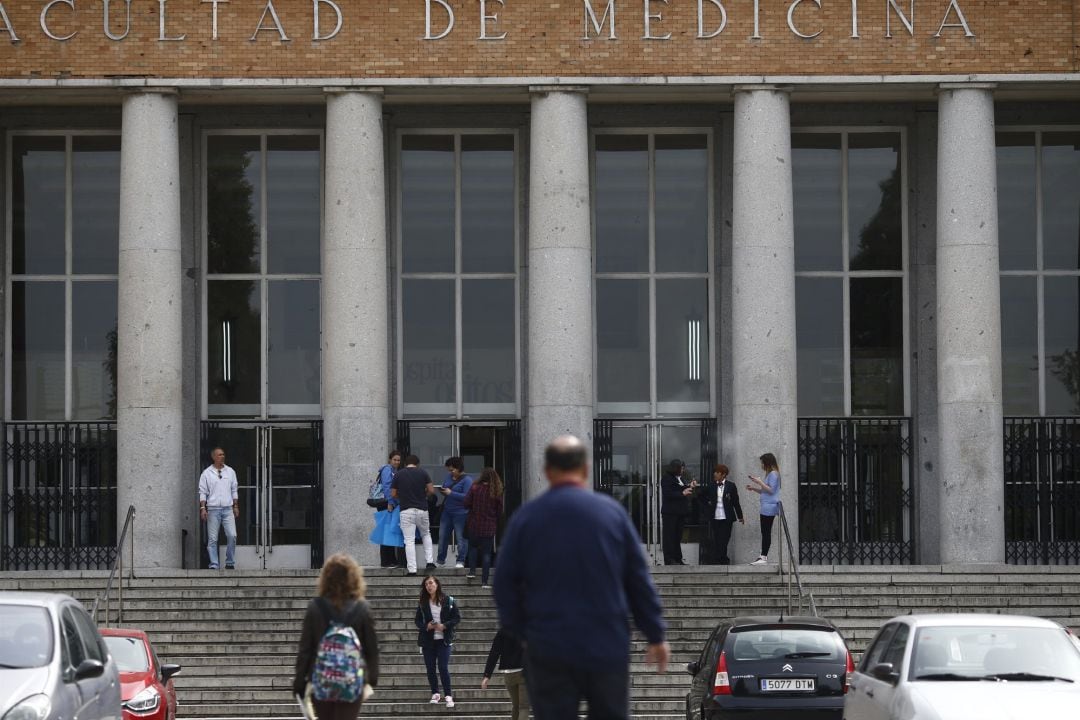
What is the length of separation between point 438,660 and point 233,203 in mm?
12418

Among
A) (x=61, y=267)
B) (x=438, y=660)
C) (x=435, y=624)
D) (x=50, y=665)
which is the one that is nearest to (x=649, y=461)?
(x=61, y=267)

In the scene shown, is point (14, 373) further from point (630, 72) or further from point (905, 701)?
point (905, 701)

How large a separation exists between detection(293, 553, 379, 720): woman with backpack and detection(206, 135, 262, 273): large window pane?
66.3 ft

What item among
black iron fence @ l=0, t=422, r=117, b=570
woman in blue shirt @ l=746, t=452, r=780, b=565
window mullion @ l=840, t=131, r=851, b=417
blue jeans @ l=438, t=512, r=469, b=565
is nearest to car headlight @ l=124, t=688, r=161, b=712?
blue jeans @ l=438, t=512, r=469, b=565

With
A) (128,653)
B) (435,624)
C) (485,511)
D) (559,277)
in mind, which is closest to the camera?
(128,653)

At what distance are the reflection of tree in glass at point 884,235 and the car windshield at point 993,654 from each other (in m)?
18.3

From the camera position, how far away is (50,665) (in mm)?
11516

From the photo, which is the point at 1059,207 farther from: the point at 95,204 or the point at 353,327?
the point at 95,204

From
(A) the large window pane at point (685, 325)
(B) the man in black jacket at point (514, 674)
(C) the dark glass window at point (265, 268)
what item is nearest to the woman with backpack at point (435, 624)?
(B) the man in black jacket at point (514, 674)

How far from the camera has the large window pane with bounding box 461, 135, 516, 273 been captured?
30.9 metres

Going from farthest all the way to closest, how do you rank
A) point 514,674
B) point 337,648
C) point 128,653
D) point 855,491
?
point 855,491
point 514,674
point 128,653
point 337,648

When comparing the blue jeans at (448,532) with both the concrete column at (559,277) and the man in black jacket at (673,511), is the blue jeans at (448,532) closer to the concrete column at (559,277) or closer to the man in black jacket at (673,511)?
the concrete column at (559,277)

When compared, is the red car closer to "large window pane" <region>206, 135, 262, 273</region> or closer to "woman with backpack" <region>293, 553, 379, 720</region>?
"woman with backpack" <region>293, 553, 379, 720</region>

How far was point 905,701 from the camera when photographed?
12164 millimetres
